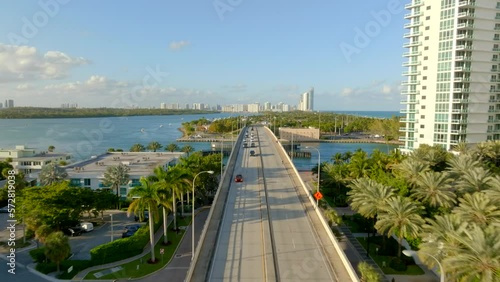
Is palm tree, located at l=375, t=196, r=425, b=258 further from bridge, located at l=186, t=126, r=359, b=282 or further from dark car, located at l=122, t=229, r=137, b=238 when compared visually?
dark car, located at l=122, t=229, r=137, b=238

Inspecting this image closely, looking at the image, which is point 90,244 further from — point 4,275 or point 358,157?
point 358,157

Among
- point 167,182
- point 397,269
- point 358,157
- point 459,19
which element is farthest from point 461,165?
point 459,19

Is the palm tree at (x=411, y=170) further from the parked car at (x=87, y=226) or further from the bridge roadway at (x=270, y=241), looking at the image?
the parked car at (x=87, y=226)

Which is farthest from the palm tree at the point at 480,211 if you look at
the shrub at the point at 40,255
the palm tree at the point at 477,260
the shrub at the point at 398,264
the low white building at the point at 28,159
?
the low white building at the point at 28,159

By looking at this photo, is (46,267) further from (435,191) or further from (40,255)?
(435,191)

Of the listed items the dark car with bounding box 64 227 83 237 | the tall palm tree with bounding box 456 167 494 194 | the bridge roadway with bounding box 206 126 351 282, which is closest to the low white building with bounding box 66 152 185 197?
the dark car with bounding box 64 227 83 237

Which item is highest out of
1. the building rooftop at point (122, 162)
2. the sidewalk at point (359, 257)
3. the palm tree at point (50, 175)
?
the palm tree at point (50, 175)

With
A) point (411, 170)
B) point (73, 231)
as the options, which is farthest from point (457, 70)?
point (73, 231)
